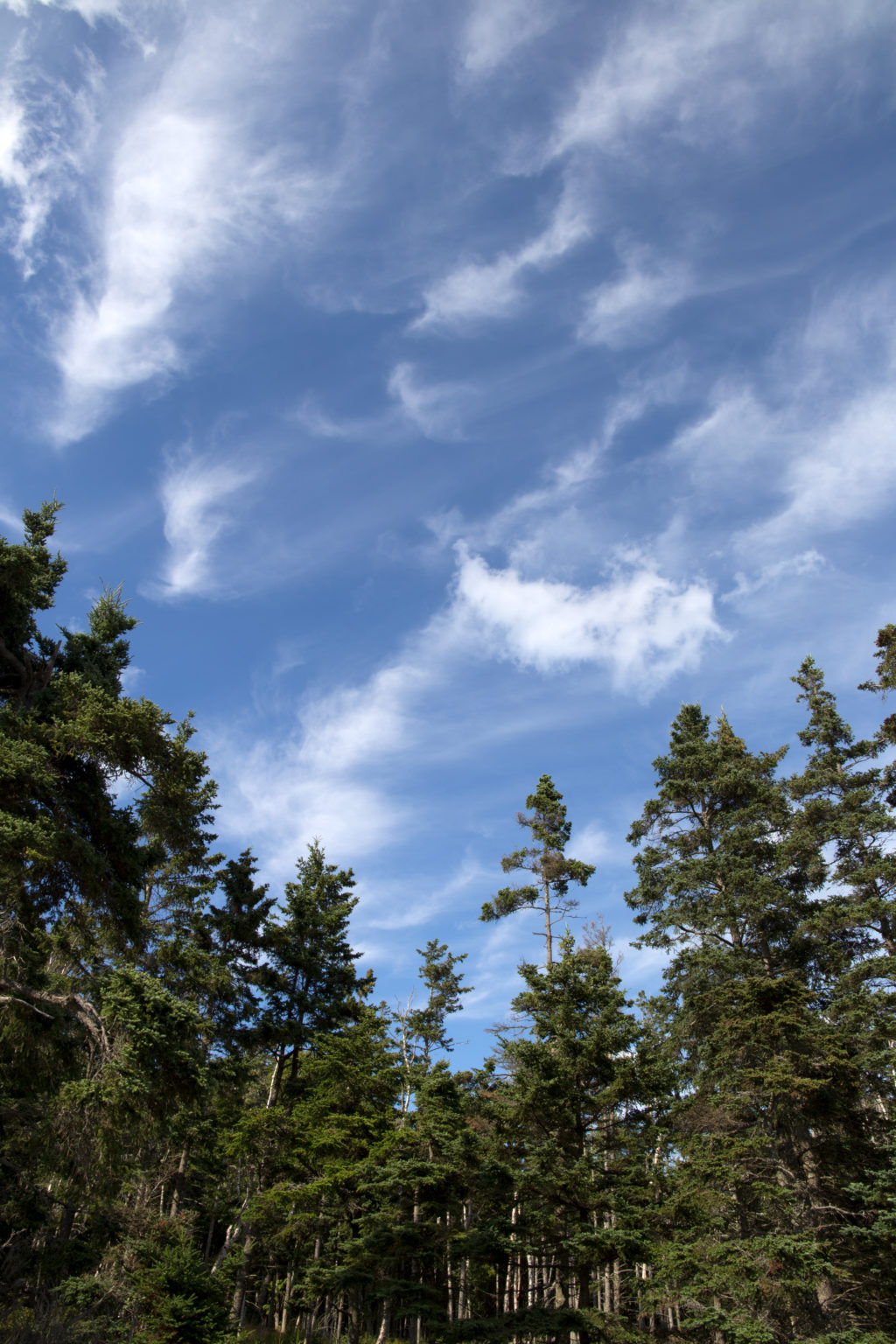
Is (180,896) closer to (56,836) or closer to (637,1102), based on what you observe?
(56,836)

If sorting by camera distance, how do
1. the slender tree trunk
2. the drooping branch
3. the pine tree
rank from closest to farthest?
1. the drooping branch
2. the pine tree
3. the slender tree trunk

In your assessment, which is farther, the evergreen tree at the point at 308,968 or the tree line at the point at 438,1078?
the evergreen tree at the point at 308,968

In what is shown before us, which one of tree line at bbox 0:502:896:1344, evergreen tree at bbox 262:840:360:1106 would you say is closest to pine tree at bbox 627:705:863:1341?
tree line at bbox 0:502:896:1344

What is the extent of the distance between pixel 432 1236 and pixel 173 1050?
49.9ft

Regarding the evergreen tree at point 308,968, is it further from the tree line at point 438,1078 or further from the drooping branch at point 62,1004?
the drooping branch at point 62,1004

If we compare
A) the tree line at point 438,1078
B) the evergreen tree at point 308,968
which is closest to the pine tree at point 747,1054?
the tree line at point 438,1078

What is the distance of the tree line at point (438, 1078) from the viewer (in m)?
13.5

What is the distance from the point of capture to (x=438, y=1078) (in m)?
23.6

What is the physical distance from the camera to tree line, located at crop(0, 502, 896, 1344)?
44.3ft

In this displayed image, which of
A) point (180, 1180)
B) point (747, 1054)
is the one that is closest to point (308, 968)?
point (180, 1180)

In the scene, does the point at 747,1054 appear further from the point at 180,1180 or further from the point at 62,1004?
the point at 180,1180

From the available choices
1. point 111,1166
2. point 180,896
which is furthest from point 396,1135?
point 111,1166

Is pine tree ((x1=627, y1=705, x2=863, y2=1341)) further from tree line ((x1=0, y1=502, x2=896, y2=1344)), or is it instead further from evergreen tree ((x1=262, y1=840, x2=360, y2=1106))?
evergreen tree ((x1=262, y1=840, x2=360, y2=1106))

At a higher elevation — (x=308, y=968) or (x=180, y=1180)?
(x=308, y=968)
